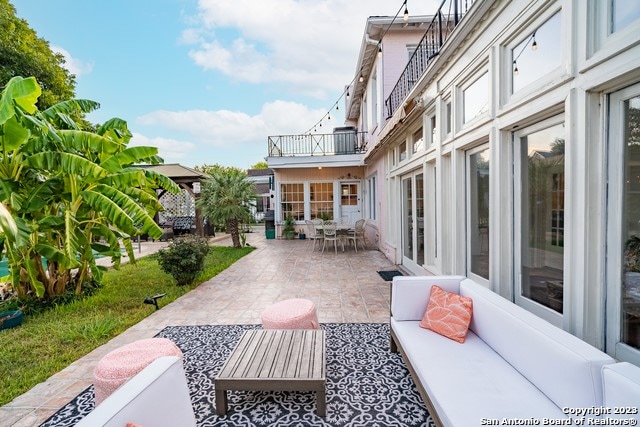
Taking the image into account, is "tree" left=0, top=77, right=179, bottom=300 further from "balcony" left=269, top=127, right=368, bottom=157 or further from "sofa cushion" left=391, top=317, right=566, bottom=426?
"balcony" left=269, top=127, right=368, bottom=157

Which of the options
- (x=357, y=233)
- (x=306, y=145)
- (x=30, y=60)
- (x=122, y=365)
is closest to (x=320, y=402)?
(x=122, y=365)

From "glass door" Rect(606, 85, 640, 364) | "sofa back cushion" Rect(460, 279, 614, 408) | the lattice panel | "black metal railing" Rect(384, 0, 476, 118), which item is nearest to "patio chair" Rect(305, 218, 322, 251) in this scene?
"black metal railing" Rect(384, 0, 476, 118)

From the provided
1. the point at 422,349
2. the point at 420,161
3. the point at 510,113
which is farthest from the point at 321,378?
the point at 420,161

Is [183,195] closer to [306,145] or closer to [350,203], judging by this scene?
[306,145]

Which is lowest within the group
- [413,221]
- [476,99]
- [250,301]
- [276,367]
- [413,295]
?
[250,301]

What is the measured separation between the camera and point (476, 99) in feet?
12.9

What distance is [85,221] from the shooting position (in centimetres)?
504

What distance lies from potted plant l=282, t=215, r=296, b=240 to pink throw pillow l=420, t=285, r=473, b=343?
11.3 meters

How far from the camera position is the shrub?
615 centimetres

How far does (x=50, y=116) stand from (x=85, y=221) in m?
1.69

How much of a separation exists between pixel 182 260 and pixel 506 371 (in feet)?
18.6

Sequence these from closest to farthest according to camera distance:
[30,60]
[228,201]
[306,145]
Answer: [30,60] → [228,201] → [306,145]

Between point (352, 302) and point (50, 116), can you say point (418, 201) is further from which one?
point (50, 116)

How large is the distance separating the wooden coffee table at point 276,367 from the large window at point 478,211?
7.80 feet
